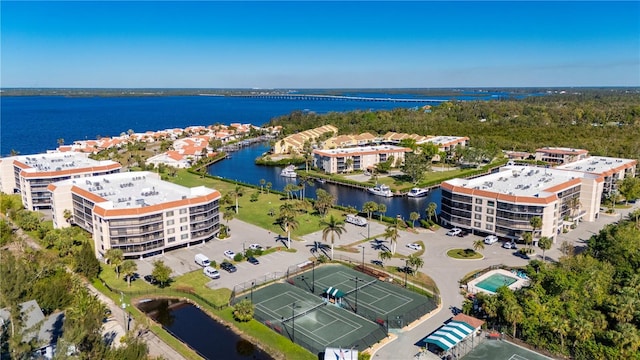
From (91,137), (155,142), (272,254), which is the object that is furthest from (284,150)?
(91,137)

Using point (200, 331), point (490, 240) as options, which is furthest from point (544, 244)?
point (200, 331)

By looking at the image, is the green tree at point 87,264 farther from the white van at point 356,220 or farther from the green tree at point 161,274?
the white van at point 356,220

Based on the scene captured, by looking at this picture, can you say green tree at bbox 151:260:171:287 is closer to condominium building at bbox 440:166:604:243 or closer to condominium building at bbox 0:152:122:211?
condominium building at bbox 0:152:122:211

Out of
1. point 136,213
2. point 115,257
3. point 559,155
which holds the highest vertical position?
point 136,213

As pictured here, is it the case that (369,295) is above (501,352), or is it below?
above

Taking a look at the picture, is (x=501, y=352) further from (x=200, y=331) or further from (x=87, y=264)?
(x=87, y=264)

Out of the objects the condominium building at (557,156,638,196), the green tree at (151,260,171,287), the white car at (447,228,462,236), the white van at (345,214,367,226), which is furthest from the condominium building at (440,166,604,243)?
the green tree at (151,260,171,287)

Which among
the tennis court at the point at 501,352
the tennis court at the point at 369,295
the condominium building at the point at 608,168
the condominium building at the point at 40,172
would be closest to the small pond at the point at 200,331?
the tennis court at the point at 369,295

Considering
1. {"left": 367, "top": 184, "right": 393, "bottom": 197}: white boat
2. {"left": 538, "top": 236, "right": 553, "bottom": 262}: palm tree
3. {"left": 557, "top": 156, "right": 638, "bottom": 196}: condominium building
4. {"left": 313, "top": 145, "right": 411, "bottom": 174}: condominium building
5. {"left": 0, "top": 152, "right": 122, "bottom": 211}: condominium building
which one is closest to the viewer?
{"left": 538, "top": 236, "right": 553, "bottom": 262}: palm tree
